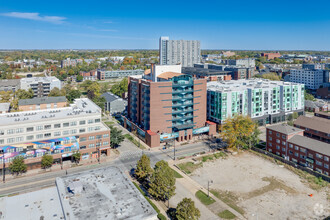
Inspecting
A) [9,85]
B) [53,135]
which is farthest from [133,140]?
[9,85]

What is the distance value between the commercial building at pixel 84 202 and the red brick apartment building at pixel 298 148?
46709 mm

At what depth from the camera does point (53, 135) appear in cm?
6600

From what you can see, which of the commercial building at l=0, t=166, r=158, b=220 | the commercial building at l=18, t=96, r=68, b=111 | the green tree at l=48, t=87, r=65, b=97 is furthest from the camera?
the green tree at l=48, t=87, r=65, b=97

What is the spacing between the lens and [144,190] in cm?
5434

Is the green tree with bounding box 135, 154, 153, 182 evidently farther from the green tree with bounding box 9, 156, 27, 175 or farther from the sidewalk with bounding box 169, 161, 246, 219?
the green tree with bounding box 9, 156, 27, 175

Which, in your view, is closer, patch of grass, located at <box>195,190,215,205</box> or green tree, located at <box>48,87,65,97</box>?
patch of grass, located at <box>195,190,215,205</box>

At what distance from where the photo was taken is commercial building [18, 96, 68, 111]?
11076cm

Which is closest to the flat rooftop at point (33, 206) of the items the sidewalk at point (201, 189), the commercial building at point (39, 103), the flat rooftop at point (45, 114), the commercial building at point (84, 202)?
the commercial building at point (84, 202)

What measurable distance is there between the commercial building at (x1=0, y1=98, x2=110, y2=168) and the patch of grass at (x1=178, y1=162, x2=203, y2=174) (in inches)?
871

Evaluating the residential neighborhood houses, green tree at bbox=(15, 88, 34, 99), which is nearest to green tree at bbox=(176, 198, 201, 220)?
the residential neighborhood houses

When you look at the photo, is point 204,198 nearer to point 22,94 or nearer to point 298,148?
point 298,148

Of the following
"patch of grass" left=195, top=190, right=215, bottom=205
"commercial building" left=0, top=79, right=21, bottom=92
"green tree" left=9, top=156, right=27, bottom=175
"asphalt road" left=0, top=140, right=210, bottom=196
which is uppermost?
"commercial building" left=0, top=79, right=21, bottom=92

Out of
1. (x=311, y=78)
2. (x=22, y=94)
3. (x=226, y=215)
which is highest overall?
(x=311, y=78)

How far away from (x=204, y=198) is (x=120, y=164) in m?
26.4
